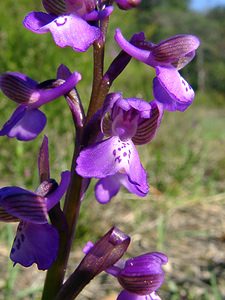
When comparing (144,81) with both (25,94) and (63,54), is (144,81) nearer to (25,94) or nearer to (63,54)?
(63,54)

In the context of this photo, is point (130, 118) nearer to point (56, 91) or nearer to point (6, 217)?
point (56, 91)

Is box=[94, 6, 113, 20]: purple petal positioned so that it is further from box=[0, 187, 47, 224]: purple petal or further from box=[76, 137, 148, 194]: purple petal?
box=[0, 187, 47, 224]: purple petal

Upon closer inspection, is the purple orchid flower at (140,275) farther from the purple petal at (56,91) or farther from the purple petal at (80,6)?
the purple petal at (80,6)

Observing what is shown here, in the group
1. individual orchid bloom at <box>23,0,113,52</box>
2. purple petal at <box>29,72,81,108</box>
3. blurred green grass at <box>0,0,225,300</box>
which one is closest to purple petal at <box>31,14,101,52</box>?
individual orchid bloom at <box>23,0,113,52</box>

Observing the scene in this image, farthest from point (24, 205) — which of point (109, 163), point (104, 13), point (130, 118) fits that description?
point (104, 13)

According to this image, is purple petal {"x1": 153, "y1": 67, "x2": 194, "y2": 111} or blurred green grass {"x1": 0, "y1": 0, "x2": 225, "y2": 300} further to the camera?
blurred green grass {"x1": 0, "y1": 0, "x2": 225, "y2": 300}

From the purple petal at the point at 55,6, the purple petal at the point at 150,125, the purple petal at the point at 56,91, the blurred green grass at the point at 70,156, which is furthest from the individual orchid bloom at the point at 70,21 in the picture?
the blurred green grass at the point at 70,156
